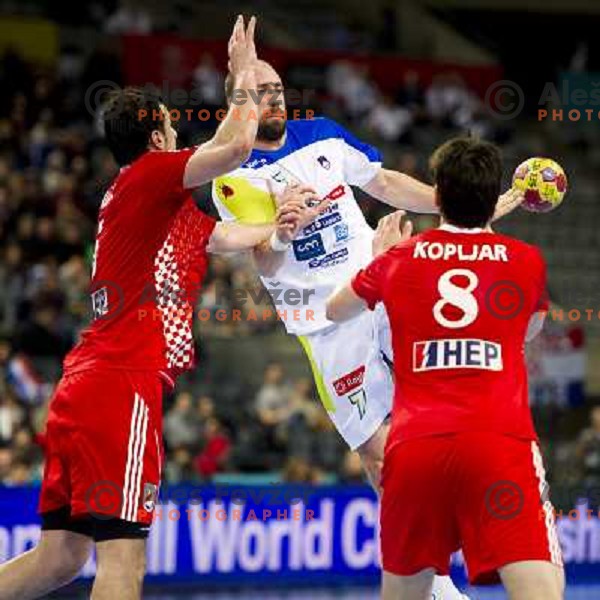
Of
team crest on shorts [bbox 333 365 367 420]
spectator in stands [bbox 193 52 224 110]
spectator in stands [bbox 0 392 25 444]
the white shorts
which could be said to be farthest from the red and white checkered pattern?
spectator in stands [bbox 193 52 224 110]

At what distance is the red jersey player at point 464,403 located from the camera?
5488 mm

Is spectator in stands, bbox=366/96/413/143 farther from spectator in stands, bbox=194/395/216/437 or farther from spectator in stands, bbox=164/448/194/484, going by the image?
spectator in stands, bbox=164/448/194/484

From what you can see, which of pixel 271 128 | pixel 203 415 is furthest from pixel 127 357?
pixel 203 415

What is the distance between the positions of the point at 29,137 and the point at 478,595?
28.2 ft

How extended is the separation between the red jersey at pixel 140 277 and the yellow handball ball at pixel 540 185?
69.1 inches

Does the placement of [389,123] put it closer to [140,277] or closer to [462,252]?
[140,277]

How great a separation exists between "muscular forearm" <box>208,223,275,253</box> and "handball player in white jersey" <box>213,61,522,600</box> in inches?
15.1

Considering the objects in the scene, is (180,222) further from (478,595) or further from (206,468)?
(206,468)

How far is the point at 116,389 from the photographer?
653cm

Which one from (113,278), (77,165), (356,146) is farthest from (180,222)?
(77,165)

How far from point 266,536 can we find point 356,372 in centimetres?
490

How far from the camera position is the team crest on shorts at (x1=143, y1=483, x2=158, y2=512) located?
6.46 metres

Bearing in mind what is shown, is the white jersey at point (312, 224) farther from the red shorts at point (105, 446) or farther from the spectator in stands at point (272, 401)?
the spectator in stands at point (272, 401)

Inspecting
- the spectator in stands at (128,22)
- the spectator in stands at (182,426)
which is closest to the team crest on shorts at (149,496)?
the spectator in stands at (182,426)
